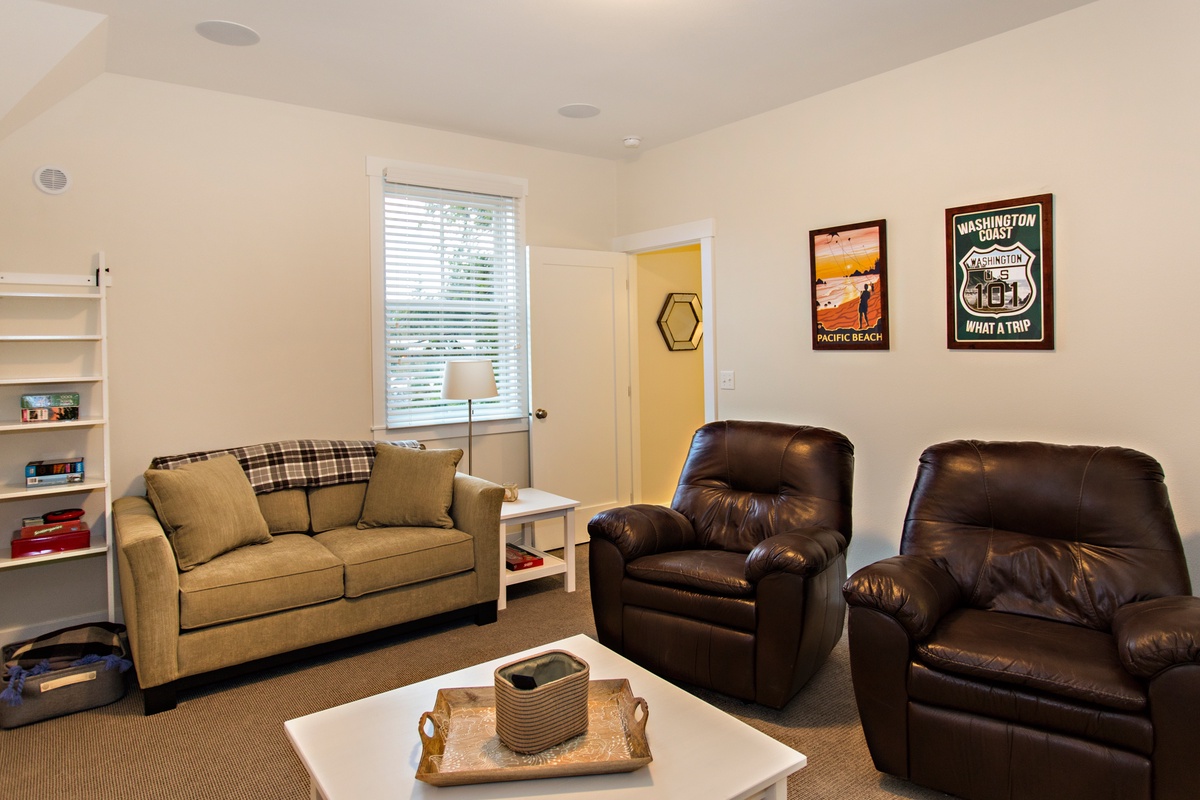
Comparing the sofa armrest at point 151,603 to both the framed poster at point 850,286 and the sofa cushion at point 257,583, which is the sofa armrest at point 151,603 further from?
the framed poster at point 850,286

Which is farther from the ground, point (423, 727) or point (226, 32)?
point (226, 32)

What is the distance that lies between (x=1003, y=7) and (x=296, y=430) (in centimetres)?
390

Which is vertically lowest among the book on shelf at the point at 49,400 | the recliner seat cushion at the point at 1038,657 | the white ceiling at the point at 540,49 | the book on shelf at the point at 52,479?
the recliner seat cushion at the point at 1038,657

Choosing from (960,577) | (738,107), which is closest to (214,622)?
(960,577)

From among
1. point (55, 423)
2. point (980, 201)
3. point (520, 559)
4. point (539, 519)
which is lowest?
point (520, 559)

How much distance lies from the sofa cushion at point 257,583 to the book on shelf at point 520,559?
3.50 ft

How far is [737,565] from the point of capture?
288 centimetres

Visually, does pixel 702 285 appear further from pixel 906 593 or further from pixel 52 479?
pixel 52 479

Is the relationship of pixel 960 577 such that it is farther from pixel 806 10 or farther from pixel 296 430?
pixel 296 430

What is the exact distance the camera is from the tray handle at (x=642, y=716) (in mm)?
1823

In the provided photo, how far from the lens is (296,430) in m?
4.11

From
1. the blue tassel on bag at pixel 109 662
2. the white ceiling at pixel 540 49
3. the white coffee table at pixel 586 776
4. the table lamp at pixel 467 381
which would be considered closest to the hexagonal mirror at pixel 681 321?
the white ceiling at pixel 540 49

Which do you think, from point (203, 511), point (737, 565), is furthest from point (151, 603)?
point (737, 565)

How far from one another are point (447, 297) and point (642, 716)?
3297 millimetres
